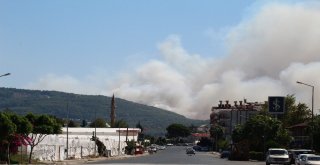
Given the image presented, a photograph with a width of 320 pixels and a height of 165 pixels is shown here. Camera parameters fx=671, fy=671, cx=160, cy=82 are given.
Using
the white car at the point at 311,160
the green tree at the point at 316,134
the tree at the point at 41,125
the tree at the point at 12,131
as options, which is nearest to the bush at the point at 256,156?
the green tree at the point at 316,134

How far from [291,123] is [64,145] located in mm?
82150

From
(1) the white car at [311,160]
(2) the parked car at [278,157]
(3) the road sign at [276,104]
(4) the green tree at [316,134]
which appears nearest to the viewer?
(1) the white car at [311,160]

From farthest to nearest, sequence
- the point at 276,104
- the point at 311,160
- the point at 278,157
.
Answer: the point at 276,104
the point at 278,157
the point at 311,160

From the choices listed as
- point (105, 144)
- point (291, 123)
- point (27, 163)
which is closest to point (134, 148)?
point (105, 144)

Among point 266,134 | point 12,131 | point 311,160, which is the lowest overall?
point 311,160

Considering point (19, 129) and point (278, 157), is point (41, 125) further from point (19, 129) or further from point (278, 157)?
point (278, 157)

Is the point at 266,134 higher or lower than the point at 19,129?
lower

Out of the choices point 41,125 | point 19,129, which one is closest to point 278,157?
point 19,129

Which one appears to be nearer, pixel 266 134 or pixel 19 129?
pixel 19 129

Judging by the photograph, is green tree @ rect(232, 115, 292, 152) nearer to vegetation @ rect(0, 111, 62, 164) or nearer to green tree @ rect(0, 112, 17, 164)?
vegetation @ rect(0, 111, 62, 164)

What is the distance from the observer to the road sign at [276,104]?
121 m

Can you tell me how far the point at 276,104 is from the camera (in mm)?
121500

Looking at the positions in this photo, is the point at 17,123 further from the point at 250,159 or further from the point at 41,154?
the point at 250,159

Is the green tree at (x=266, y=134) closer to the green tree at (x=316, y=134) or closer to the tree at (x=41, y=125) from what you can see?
the green tree at (x=316, y=134)
